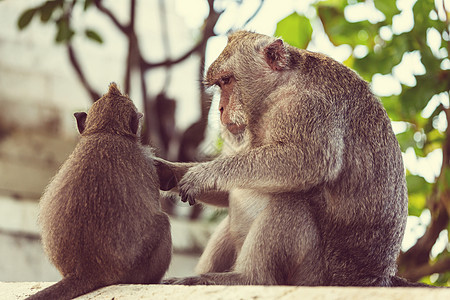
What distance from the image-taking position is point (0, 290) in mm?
3615

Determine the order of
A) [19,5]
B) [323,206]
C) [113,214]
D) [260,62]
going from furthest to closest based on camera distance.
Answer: [19,5] → [260,62] → [323,206] → [113,214]

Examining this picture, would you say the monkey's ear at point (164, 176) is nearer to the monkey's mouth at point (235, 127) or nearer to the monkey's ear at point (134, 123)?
the monkey's ear at point (134, 123)

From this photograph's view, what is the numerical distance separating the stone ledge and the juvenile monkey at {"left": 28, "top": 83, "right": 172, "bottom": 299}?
0.13 m

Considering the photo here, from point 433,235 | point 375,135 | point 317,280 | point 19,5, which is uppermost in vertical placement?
point 19,5

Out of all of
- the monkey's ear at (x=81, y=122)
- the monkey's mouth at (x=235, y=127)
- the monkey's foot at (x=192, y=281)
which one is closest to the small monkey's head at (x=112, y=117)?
the monkey's ear at (x=81, y=122)

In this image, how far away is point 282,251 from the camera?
3.37 meters

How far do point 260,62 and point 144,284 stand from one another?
1.54m

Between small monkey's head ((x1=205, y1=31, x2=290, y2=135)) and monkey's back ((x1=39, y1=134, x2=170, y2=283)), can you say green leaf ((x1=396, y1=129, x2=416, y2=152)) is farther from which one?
monkey's back ((x1=39, y1=134, x2=170, y2=283))

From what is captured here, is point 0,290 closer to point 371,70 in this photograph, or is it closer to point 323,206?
point 323,206

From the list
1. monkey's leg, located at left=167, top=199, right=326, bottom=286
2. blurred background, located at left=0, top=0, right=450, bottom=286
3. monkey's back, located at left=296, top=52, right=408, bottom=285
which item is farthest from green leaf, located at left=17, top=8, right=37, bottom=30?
monkey's leg, located at left=167, top=199, right=326, bottom=286

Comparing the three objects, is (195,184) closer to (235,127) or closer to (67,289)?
(235,127)

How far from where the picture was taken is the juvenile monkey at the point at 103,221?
10.7ft

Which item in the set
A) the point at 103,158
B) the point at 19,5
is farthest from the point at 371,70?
the point at 19,5

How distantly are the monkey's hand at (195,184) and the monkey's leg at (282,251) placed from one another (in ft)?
1.23
